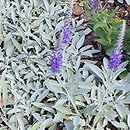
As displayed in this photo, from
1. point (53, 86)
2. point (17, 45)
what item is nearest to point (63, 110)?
point (53, 86)

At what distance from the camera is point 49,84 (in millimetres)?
2516

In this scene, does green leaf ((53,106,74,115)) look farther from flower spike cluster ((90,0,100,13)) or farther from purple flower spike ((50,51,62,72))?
flower spike cluster ((90,0,100,13))

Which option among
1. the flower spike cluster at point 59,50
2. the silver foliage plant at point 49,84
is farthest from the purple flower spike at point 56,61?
the silver foliage plant at point 49,84

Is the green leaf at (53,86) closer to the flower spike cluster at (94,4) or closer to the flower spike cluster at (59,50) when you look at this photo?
the flower spike cluster at (59,50)

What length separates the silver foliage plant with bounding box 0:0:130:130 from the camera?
96.3 inches

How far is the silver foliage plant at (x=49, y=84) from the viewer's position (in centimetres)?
245

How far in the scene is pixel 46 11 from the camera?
315 cm

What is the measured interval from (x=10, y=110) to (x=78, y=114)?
374mm

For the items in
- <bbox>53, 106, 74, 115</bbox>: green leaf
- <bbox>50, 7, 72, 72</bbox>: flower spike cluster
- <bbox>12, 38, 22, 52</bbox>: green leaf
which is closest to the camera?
<bbox>50, 7, 72, 72</bbox>: flower spike cluster

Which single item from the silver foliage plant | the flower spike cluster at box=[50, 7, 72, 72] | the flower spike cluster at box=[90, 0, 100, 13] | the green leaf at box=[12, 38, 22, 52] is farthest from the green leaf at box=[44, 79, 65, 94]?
the flower spike cluster at box=[90, 0, 100, 13]

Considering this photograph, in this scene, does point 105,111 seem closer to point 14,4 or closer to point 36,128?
point 36,128

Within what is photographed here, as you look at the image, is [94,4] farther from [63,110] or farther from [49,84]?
[63,110]

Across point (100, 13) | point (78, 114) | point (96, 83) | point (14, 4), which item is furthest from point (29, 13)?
point (78, 114)

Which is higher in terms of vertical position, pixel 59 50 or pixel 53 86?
pixel 59 50
